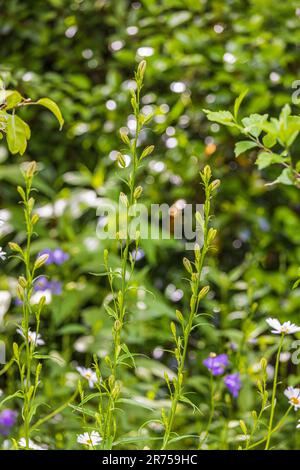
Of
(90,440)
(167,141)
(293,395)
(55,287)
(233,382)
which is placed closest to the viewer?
(90,440)

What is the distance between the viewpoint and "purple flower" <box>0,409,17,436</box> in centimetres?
169

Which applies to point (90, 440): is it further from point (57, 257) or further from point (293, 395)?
point (57, 257)

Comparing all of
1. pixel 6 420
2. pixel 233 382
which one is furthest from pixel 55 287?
pixel 233 382

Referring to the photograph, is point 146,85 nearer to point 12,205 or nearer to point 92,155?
point 92,155

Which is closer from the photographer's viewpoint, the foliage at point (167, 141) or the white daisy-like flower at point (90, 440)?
the white daisy-like flower at point (90, 440)

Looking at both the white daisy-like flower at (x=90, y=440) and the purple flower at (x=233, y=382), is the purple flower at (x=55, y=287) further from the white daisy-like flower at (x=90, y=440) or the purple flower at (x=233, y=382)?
the white daisy-like flower at (x=90, y=440)

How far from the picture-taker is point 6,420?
1685 mm

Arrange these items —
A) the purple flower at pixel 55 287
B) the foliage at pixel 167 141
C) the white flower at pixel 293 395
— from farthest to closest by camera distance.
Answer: the foliage at pixel 167 141 < the purple flower at pixel 55 287 < the white flower at pixel 293 395

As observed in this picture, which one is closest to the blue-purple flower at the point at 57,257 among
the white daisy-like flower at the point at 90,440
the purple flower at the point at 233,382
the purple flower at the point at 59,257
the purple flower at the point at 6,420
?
the purple flower at the point at 59,257

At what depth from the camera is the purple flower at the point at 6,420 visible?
1687 mm

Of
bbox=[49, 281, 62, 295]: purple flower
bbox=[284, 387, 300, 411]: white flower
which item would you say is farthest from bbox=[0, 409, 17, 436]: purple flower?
bbox=[284, 387, 300, 411]: white flower

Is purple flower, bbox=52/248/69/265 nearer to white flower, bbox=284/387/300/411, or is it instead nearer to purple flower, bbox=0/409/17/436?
purple flower, bbox=0/409/17/436

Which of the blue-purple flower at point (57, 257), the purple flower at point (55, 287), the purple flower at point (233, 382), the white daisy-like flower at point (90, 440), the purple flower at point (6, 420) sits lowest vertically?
the purple flower at point (6, 420)
